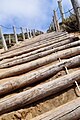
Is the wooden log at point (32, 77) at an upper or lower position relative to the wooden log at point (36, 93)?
upper

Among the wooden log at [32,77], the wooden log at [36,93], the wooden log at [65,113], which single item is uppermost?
the wooden log at [32,77]

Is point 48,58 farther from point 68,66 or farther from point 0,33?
point 0,33

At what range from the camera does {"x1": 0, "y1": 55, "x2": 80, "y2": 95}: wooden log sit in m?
2.59

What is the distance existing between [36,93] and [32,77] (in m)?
0.37

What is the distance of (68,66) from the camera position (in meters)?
3.02

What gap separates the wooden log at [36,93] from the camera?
2.28 meters

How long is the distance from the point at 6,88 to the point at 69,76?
62cm

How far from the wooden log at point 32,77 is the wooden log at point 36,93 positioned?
248 mm

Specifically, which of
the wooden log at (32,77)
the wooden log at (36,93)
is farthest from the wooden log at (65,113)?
the wooden log at (32,77)

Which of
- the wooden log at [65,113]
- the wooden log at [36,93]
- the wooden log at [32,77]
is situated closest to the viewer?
the wooden log at [65,113]

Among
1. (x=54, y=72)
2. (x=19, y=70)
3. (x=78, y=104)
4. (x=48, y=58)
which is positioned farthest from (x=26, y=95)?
(x=48, y=58)

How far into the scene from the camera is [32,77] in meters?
2.74

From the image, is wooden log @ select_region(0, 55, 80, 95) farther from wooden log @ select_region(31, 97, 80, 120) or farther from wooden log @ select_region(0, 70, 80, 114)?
wooden log @ select_region(31, 97, 80, 120)

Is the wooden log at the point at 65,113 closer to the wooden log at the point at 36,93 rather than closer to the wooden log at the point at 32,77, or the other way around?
the wooden log at the point at 36,93
